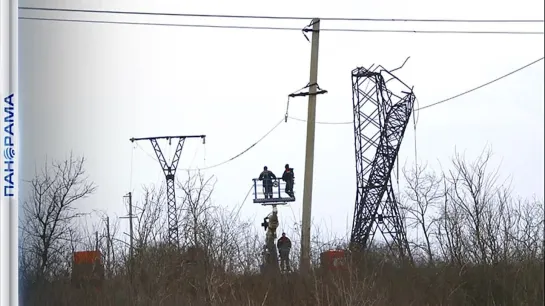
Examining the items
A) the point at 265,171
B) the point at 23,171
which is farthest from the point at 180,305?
the point at 23,171

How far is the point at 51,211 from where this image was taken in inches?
96.7

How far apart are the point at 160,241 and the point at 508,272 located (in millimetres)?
2023

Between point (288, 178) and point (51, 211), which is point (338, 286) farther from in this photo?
point (51, 211)

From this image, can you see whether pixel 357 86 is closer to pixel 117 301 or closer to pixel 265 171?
pixel 265 171

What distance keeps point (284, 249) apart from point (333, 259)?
0.46 m

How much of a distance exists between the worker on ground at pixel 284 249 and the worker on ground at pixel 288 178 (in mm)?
398

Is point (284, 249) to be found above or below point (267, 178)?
below

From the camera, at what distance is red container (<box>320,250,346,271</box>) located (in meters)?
4.01
